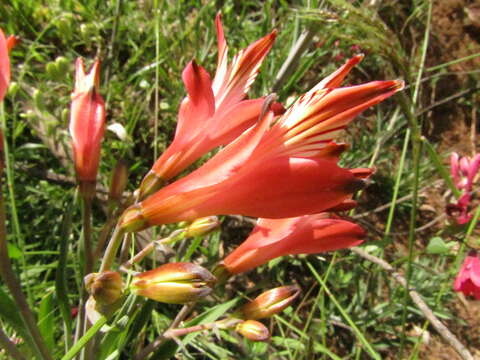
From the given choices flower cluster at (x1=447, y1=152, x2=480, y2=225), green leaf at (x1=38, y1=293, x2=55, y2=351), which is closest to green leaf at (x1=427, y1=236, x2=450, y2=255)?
flower cluster at (x1=447, y1=152, x2=480, y2=225)

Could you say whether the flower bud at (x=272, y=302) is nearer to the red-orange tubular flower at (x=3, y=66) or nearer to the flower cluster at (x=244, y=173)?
the flower cluster at (x=244, y=173)

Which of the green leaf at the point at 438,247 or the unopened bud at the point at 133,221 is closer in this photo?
the unopened bud at the point at 133,221

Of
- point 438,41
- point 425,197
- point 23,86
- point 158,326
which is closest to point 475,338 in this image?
point 425,197

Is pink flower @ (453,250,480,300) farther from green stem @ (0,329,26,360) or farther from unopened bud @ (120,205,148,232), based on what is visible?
green stem @ (0,329,26,360)

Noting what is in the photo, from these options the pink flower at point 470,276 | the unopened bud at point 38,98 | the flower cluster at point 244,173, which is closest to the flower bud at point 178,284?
the flower cluster at point 244,173

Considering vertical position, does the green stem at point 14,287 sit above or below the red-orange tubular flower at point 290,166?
below
